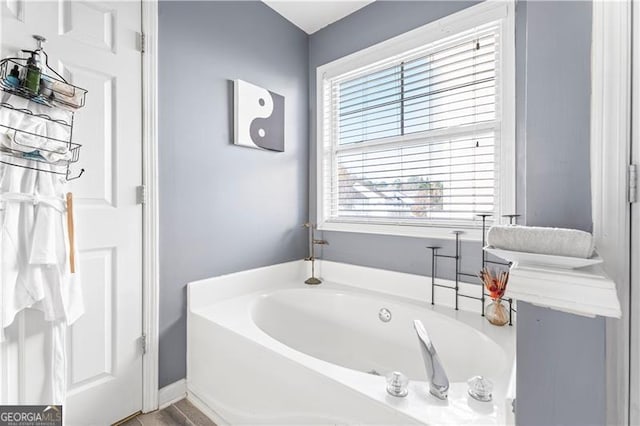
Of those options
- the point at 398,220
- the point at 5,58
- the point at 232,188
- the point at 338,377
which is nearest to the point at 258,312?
the point at 232,188

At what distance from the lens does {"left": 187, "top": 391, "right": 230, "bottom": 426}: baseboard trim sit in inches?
62.2

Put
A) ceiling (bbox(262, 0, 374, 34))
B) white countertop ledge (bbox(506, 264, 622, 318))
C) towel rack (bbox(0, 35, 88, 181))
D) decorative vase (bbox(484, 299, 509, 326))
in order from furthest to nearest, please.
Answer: ceiling (bbox(262, 0, 374, 34))
decorative vase (bbox(484, 299, 509, 326))
towel rack (bbox(0, 35, 88, 181))
white countertop ledge (bbox(506, 264, 622, 318))

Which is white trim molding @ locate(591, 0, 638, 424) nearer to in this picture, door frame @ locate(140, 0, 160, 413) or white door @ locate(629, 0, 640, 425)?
white door @ locate(629, 0, 640, 425)

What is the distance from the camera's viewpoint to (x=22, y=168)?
46.9 inches

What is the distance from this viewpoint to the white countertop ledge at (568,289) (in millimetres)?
489

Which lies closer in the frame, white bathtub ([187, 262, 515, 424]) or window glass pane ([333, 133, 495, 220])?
white bathtub ([187, 262, 515, 424])

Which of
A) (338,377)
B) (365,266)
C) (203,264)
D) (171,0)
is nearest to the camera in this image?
(338,377)

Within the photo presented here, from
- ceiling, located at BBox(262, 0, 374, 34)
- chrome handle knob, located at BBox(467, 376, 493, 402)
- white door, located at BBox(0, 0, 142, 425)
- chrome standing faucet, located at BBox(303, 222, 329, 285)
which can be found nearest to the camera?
chrome handle knob, located at BBox(467, 376, 493, 402)

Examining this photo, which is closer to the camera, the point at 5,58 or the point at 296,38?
the point at 5,58

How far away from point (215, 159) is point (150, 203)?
1.62 ft

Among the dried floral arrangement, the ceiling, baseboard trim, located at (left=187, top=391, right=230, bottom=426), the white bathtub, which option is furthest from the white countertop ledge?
the ceiling

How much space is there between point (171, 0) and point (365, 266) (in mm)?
2128

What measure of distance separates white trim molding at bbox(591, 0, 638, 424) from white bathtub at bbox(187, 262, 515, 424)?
0.52m

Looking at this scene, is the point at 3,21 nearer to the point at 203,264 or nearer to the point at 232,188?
the point at 232,188
